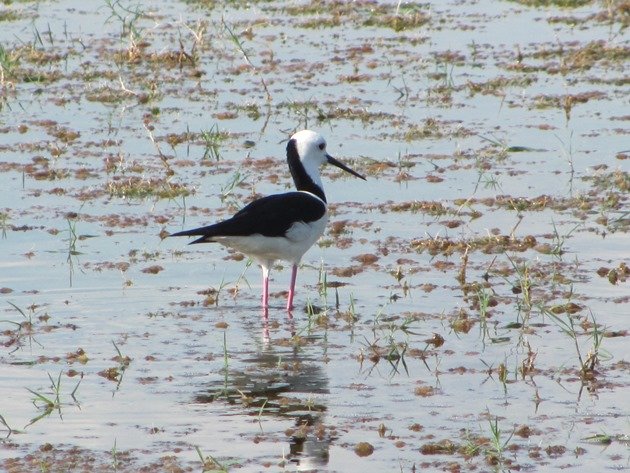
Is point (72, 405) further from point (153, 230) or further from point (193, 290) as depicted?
point (153, 230)

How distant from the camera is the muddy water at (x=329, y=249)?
7.30 meters

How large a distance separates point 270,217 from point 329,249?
109 centimetres

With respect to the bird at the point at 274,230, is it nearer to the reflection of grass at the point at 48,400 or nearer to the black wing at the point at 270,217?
the black wing at the point at 270,217

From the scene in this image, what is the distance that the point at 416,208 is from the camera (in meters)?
11.6

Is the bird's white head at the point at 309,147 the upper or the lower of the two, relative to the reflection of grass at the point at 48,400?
upper

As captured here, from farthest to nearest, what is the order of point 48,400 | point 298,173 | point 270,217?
1. point 298,173
2. point 270,217
3. point 48,400

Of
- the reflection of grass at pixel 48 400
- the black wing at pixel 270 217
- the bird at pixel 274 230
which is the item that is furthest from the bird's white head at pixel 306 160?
the reflection of grass at pixel 48 400

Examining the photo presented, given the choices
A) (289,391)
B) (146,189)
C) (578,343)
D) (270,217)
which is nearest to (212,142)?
(146,189)

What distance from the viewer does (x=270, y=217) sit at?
32.8 feet

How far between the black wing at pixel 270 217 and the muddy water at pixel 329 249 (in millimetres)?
458

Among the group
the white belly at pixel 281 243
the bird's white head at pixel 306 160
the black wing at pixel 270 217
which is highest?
the bird's white head at pixel 306 160

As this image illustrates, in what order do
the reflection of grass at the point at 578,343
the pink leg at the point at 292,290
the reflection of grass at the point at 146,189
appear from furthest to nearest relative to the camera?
the reflection of grass at the point at 146,189 < the pink leg at the point at 292,290 < the reflection of grass at the point at 578,343

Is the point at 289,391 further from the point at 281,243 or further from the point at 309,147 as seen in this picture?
the point at 309,147

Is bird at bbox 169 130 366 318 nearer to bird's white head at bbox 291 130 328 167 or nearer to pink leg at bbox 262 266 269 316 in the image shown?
pink leg at bbox 262 266 269 316
